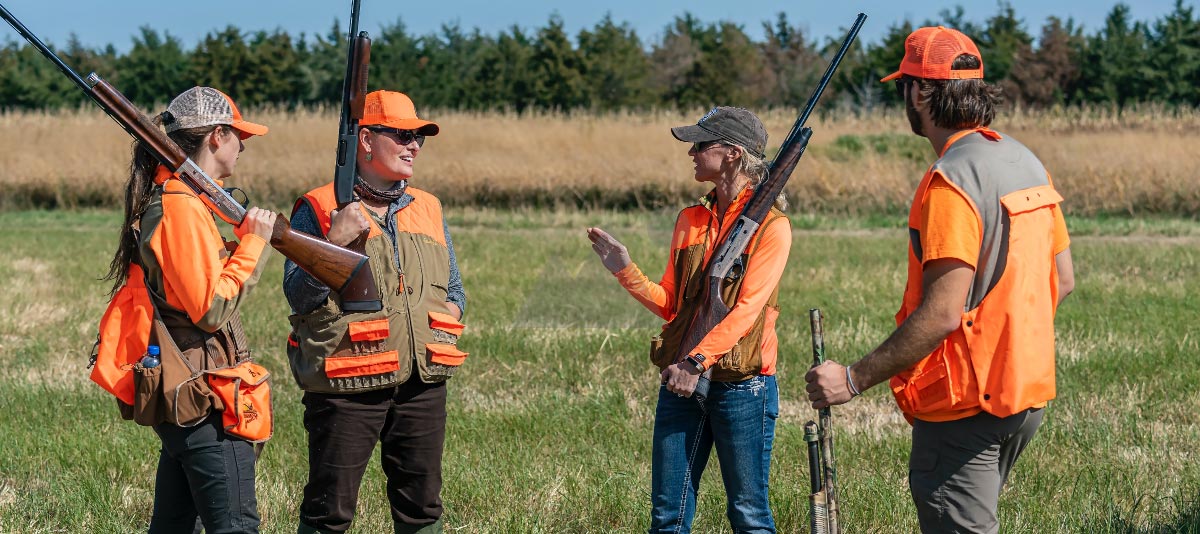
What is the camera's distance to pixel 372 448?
15.4 feet

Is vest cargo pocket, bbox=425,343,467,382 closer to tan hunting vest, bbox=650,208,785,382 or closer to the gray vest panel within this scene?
tan hunting vest, bbox=650,208,785,382

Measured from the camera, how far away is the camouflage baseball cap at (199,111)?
426cm

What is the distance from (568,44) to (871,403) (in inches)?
1556

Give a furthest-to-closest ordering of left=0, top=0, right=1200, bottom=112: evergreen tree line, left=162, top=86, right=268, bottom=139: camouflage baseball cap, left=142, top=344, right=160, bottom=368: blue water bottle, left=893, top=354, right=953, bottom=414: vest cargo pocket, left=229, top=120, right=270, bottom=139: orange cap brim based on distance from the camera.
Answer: left=0, top=0, right=1200, bottom=112: evergreen tree line < left=229, top=120, right=270, bottom=139: orange cap brim < left=162, top=86, right=268, bottom=139: camouflage baseball cap < left=142, top=344, right=160, bottom=368: blue water bottle < left=893, top=354, right=953, bottom=414: vest cargo pocket

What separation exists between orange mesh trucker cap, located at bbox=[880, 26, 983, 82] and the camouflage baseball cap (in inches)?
87.5

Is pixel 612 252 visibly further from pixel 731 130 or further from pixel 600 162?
pixel 600 162

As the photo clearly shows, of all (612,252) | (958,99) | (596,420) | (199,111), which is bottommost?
(596,420)

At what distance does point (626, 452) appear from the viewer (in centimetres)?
691

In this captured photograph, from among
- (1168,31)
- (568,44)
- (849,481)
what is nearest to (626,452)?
(849,481)

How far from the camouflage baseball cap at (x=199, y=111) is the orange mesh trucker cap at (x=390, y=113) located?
51 centimetres

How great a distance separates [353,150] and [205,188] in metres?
0.56

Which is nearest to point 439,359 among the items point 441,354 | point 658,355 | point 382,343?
point 441,354

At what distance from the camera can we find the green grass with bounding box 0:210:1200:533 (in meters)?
5.86

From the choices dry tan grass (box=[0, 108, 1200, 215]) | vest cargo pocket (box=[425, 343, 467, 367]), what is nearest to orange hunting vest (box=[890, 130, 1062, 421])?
vest cargo pocket (box=[425, 343, 467, 367])
